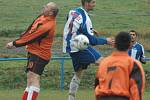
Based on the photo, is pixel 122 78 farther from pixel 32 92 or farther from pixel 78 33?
pixel 78 33

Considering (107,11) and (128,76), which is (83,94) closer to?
(128,76)

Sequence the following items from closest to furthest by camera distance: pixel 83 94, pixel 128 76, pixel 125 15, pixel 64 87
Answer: pixel 128 76 → pixel 83 94 → pixel 64 87 → pixel 125 15

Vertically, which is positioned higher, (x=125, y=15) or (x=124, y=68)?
(x=124, y=68)

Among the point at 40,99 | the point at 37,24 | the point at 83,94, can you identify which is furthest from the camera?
the point at 83,94

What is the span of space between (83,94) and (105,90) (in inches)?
316

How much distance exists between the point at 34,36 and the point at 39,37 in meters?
0.10

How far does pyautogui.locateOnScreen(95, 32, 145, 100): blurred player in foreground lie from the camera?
839cm

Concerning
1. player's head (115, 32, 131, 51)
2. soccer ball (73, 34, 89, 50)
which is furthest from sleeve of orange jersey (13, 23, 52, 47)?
player's head (115, 32, 131, 51)

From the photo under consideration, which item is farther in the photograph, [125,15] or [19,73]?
[125,15]

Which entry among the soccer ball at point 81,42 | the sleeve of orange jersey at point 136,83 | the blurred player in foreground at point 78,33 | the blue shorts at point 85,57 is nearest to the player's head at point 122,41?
the sleeve of orange jersey at point 136,83

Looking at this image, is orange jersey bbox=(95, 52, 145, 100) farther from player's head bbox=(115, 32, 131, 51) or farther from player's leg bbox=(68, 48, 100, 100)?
player's leg bbox=(68, 48, 100, 100)

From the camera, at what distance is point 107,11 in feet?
113

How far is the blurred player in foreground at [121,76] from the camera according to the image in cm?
839

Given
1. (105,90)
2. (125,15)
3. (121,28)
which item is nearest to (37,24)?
(105,90)
